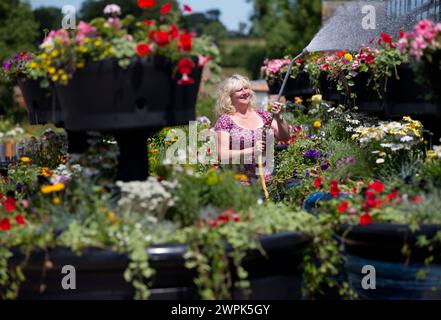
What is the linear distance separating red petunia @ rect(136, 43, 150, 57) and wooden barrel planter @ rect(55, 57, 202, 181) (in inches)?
1.1

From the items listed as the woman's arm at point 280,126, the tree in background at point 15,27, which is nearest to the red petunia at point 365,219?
the woman's arm at point 280,126

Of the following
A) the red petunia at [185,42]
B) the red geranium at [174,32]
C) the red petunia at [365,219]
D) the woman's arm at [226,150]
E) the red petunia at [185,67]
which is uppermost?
the red geranium at [174,32]

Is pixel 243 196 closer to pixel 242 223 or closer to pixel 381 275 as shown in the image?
pixel 242 223

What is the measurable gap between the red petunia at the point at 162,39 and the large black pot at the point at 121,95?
64mm

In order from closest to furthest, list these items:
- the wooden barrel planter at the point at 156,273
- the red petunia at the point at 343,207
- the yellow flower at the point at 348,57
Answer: the wooden barrel planter at the point at 156,273, the red petunia at the point at 343,207, the yellow flower at the point at 348,57

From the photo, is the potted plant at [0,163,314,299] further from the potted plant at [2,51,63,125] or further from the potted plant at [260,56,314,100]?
the potted plant at [260,56,314,100]

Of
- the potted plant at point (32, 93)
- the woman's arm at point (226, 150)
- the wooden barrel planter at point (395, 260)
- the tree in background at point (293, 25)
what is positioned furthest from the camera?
the tree in background at point (293, 25)

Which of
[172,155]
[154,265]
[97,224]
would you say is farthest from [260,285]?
[172,155]

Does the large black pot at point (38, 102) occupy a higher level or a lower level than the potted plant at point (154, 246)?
higher

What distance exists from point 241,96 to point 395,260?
231cm

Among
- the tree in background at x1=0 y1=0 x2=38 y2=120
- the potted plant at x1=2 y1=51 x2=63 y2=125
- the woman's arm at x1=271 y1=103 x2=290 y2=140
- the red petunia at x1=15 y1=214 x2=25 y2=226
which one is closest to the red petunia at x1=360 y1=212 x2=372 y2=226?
the red petunia at x1=15 y1=214 x2=25 y2=226

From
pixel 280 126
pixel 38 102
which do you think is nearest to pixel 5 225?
pixel 38 102

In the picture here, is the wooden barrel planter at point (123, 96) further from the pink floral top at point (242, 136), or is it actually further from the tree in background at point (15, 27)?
the tree in background at point (15, 27)

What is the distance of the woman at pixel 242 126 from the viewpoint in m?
5.06
